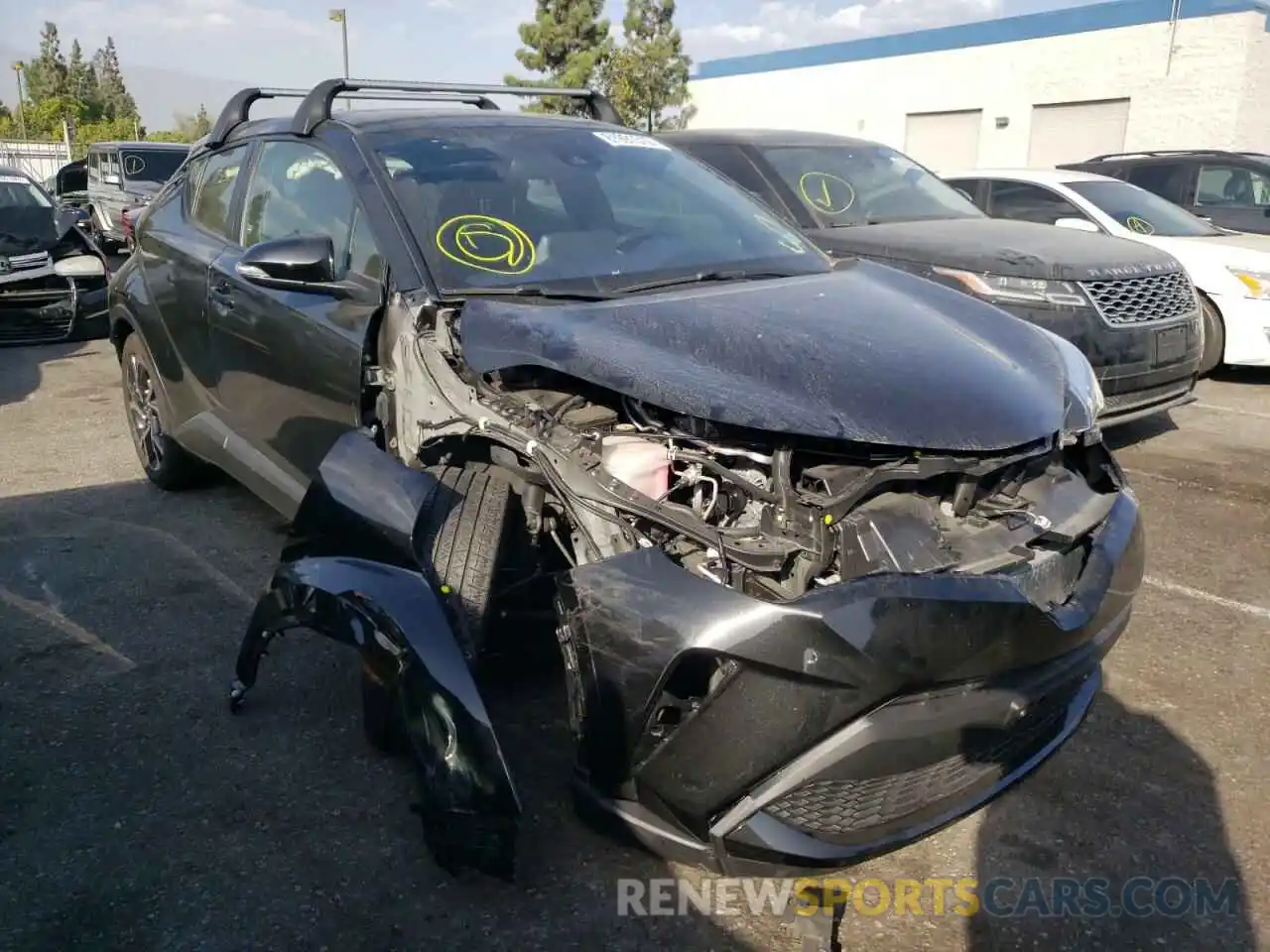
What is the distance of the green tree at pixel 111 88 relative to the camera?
5809cm

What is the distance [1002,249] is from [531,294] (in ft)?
12.6

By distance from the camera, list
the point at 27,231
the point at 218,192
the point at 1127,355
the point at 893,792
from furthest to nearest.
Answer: the point at 27,231 → the point at 1127,355 → the point at 218,192 → the point at 893,792

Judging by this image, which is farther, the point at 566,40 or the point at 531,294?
the point at 566,40

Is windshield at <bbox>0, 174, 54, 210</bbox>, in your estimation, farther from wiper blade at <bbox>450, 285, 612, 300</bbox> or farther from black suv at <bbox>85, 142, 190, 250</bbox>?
wiper blade at <bbox>450, 285, 612, 300</bbox>

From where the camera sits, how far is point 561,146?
3.85 meters

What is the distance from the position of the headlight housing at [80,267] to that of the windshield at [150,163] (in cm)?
634

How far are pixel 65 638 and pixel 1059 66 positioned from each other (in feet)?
72.2

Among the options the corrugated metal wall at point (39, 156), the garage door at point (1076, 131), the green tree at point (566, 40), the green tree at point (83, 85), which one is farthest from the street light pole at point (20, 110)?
the garage door at point (1076, 131)

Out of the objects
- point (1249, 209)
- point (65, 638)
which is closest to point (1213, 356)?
point (1249, 209)

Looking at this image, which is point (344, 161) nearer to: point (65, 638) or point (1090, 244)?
point (65, 638)

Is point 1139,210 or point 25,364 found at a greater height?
point 1139,210

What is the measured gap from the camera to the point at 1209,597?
424 centimetres

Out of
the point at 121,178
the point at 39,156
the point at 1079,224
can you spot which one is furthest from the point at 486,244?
the point at 39,156

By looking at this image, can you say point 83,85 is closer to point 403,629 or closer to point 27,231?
point 27,231
